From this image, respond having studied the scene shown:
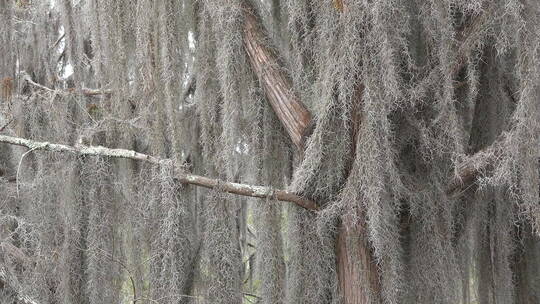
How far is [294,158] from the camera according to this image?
416cm

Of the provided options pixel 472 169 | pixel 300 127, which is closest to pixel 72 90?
pixel 300 127

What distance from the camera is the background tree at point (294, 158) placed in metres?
3.33

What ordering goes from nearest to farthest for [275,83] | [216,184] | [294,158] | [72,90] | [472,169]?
1. [472,169]
2. [216,184]
3. [275,83]
4. [294,158]
5. [72,90]

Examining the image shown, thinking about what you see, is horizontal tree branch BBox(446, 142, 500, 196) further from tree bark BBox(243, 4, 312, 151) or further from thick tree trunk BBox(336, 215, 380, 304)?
tree bark BBox(243, 4, 312, 151)

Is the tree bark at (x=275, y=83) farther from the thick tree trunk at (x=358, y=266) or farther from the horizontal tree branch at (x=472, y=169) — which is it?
the horizontal tree branch at (x=472, y=169)

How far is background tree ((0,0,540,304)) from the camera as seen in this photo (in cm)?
333

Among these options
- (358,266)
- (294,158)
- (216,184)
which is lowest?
(358,266)

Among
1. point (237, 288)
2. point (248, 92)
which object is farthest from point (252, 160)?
point (237, 288)

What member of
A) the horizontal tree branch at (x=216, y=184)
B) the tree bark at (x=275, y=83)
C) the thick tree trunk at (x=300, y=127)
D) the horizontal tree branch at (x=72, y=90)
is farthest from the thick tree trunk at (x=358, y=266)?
the horizontal tree branch at (x=72, y=90)

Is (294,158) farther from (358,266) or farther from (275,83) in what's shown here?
(358,266)

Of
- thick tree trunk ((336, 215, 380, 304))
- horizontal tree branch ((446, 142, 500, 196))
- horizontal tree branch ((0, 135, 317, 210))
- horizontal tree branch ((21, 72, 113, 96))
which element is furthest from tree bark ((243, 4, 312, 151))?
horizontal tree branch ((21, 72, 113, 96))

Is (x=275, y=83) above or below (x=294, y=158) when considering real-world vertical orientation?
above

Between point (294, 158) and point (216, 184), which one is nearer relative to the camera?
point (216, 184)

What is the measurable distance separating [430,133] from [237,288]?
3.97ft
